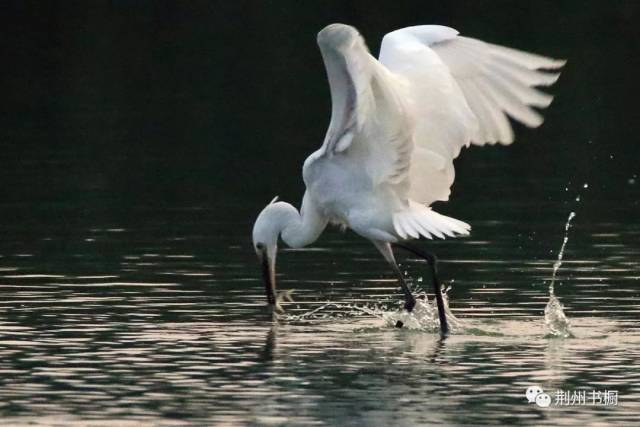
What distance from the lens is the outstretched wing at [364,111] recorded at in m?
13.5

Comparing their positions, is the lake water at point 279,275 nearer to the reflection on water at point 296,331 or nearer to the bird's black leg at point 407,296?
the reflection on water at point 296,331

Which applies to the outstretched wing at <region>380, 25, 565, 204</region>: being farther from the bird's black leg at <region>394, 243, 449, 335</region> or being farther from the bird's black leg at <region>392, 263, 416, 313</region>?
the bird's black leg at <region>392, 263, 416, 313</region>

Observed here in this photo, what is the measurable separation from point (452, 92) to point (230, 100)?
19624 mm

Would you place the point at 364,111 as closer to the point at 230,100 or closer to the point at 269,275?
the point at 269,275

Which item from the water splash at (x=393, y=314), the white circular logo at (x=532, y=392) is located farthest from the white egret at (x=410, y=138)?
the white circular logo at (x=532, y=392)

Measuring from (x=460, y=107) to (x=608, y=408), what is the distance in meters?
4.17

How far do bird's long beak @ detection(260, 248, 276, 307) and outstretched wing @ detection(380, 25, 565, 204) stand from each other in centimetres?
115

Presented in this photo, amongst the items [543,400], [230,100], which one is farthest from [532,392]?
[230,100]

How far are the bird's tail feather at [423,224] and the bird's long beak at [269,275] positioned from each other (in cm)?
117

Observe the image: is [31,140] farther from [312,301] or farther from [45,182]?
[312,301]

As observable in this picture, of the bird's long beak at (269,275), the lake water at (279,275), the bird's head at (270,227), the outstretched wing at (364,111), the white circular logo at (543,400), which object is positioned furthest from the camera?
the bird's head at (270,227)

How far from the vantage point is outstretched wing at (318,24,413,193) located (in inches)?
531

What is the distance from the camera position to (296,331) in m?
15.0

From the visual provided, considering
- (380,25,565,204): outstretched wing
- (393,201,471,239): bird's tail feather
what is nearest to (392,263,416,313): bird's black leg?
(380,25,565,204): outstretched wing
